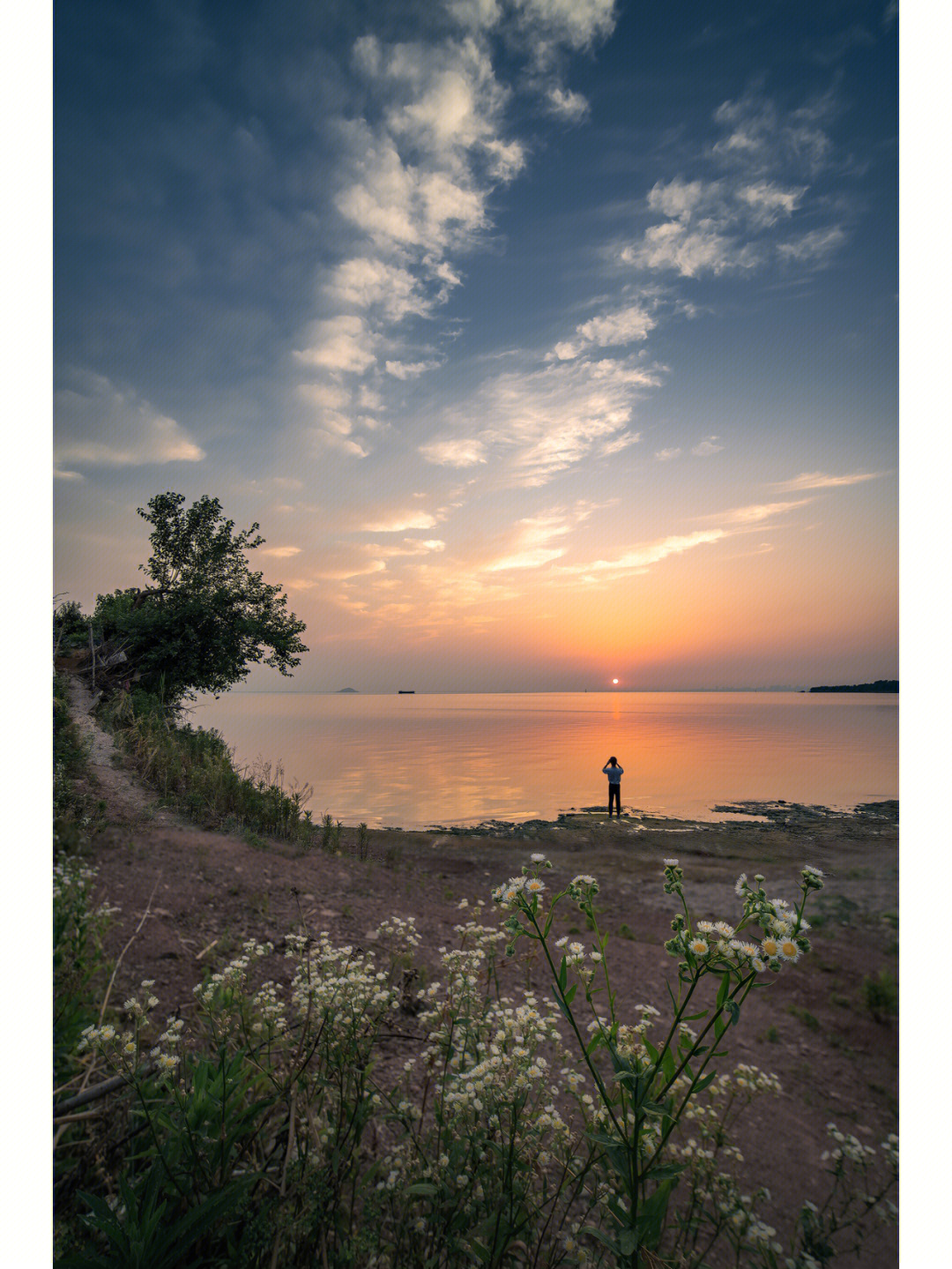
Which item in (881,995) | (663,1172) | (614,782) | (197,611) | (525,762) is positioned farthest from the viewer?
(525,762)

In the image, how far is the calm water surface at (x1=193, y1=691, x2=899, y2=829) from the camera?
4.24 metres

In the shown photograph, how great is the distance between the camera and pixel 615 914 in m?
3.36

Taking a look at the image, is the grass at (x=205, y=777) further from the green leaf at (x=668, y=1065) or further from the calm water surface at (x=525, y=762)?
the green leaf at (x=668, y=1065)

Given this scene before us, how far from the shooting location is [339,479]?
9.40 ft

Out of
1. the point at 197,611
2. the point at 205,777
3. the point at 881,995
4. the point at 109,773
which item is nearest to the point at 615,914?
the point at 881,995

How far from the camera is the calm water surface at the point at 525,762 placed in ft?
13.9

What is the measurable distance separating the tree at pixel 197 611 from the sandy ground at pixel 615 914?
0.56 meters

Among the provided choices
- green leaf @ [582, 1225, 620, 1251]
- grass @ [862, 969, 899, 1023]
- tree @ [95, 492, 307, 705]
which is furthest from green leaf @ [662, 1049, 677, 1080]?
tree @ [95, 492, 307, 705]

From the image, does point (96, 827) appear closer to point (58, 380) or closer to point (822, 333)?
→ point (58, 380)

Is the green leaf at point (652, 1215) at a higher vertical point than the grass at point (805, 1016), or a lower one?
higher

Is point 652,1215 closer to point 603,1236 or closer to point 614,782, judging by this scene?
point 603,1236

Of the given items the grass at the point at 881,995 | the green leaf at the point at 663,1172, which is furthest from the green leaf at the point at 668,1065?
the grass at the point at 881,995

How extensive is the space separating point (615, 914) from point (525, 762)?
19.8ft

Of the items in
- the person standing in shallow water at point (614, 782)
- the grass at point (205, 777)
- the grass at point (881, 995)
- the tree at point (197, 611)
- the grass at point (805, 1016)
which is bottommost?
the person standing in shallow water at point (614, 782)
